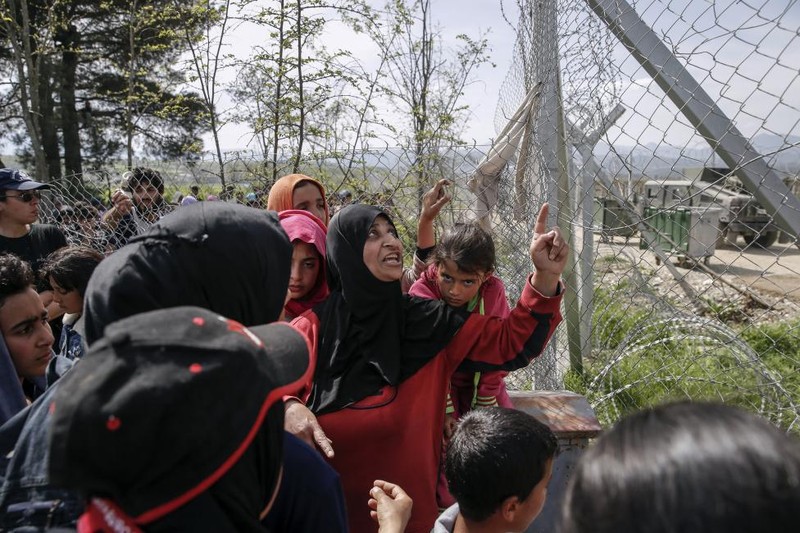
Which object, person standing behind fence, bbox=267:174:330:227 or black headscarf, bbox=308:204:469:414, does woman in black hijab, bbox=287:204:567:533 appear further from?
person standing behind fence, bbox=267:174:330:227

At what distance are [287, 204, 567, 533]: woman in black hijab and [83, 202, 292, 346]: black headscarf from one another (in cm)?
78

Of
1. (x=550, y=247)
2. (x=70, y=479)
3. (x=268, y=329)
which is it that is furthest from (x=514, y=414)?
(x=70, y=479)

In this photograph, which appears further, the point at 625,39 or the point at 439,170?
the point at 439,170

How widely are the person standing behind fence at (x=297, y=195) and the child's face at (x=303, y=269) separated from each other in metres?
0.63

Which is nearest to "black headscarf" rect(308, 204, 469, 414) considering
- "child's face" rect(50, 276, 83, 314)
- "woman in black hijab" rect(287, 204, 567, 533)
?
"woman in black hijab" rect(287, 204, 567, 533)

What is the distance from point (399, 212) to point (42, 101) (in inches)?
590

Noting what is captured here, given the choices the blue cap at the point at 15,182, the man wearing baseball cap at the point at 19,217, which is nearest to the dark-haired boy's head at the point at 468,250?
the man wearing baseball cap at the point at 19,217

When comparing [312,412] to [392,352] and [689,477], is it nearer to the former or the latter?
[392,352]

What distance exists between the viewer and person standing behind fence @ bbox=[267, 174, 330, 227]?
2.89 meters

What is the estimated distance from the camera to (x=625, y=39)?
2.08 metres

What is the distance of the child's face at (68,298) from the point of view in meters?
2.61

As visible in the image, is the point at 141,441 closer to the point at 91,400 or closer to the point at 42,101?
the point at 91,400

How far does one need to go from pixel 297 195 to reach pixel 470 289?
44.5 inches

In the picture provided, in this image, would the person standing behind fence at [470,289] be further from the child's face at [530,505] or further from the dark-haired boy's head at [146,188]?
the dark-haired boy's head at [146,188]
